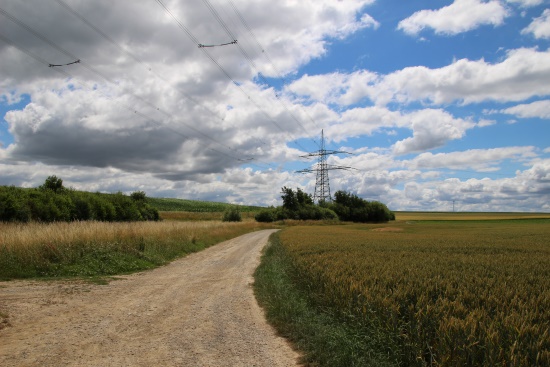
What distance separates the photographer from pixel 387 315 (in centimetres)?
714

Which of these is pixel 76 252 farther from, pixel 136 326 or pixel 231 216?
pixel 231 216

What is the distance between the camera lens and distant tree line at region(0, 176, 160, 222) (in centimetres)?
3166

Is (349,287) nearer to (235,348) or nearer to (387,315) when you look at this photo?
(387,315)

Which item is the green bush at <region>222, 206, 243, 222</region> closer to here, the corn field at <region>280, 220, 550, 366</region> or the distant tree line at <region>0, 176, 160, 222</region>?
the distant tree line at <region>0, 176, 160, 222</region>

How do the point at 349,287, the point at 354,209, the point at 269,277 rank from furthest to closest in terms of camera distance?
the point at 354,209, the point at 269,277, the point at 349,287

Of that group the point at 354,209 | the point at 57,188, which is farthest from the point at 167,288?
the point at 354,209

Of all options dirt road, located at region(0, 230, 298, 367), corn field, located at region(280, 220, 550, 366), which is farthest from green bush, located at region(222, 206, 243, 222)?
corn field, located at region(280, 220, 550, 366)

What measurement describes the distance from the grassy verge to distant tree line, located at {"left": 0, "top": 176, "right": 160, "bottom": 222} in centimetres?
2071

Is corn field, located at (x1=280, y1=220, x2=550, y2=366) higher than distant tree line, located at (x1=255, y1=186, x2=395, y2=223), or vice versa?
distant tree line, located at (x1=255, y1=186, x2=395, y2=223)

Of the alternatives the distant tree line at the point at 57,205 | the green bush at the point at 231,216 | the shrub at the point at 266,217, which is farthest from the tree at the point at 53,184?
the shrub at the point at 266,217

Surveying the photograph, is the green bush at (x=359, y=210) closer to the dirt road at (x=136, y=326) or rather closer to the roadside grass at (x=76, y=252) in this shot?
the roadside grass at (x=76, y=252)

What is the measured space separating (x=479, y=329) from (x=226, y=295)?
7.99 m

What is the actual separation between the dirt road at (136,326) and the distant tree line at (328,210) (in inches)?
3173

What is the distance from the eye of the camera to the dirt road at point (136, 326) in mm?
6559
